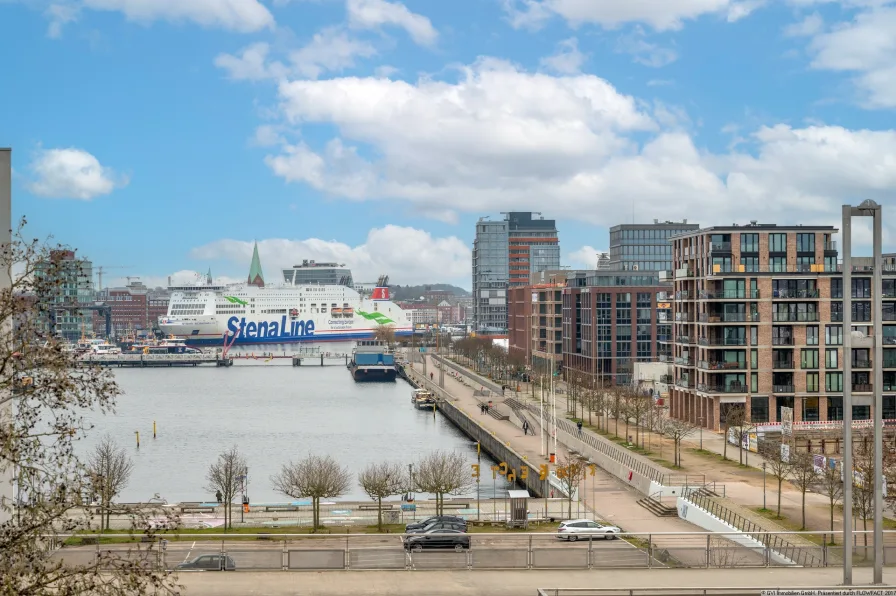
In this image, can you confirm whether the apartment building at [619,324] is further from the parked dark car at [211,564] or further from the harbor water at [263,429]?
the parked dark car at [211,564]

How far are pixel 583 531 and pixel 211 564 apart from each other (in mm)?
9325

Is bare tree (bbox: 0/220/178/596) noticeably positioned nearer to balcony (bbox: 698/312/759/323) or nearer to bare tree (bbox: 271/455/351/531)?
bare tree (bbox: 271/455/351/531)

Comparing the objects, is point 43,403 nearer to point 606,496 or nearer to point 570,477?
point 570,477

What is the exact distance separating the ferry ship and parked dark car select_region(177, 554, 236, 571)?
142 m

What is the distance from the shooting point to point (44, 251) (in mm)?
8719

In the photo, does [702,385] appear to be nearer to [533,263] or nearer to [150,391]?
[150,391]

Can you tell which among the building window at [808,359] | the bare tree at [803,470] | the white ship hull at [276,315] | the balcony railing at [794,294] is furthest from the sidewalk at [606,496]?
the white ship hull at [276,315]

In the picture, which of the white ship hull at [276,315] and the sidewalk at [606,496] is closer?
the sidewalk at [606,496]

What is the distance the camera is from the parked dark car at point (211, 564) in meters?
18.5

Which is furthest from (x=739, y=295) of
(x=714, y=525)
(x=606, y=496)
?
(x=714, y=525)

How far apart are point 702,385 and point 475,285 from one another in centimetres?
12509

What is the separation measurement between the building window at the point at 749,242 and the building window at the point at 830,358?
547 cm

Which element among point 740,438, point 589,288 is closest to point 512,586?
point 740,438

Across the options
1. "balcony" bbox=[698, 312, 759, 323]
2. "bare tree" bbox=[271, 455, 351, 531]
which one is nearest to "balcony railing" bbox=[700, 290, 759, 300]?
"balcony" bbox=[698, 312, 759, 323]
